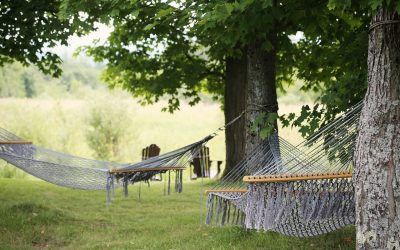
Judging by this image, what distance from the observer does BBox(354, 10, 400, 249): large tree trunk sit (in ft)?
12.3

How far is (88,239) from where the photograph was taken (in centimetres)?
596

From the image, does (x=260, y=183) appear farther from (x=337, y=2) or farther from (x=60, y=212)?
(x=60, y=212)

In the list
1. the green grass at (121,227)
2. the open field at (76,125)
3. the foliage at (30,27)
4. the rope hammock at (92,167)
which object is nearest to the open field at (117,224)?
the green grass at (121,227)

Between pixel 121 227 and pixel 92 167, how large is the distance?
0.75m

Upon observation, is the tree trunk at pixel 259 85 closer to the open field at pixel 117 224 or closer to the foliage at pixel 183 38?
the foliage at pixel 183 38

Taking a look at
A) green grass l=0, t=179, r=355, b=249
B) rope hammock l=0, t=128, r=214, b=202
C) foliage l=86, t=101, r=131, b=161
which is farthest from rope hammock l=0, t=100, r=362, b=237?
foliage l=86, t=101, r=131, b=161

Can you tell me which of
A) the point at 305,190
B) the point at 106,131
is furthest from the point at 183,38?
the point at 106,131

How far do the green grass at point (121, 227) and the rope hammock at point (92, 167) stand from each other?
1.53 ft

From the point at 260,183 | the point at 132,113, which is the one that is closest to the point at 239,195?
the point at 260,183

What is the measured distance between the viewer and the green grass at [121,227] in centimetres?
525

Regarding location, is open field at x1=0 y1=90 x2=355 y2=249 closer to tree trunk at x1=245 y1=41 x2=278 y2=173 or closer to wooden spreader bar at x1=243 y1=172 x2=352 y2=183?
tree trunk at x1=245 y1=41 x2=278 y2=173

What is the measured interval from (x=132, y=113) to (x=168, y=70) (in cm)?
808

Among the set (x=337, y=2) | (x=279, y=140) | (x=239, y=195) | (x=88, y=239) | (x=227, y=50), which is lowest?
(x=88, y=239)

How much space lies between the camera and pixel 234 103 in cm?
984
